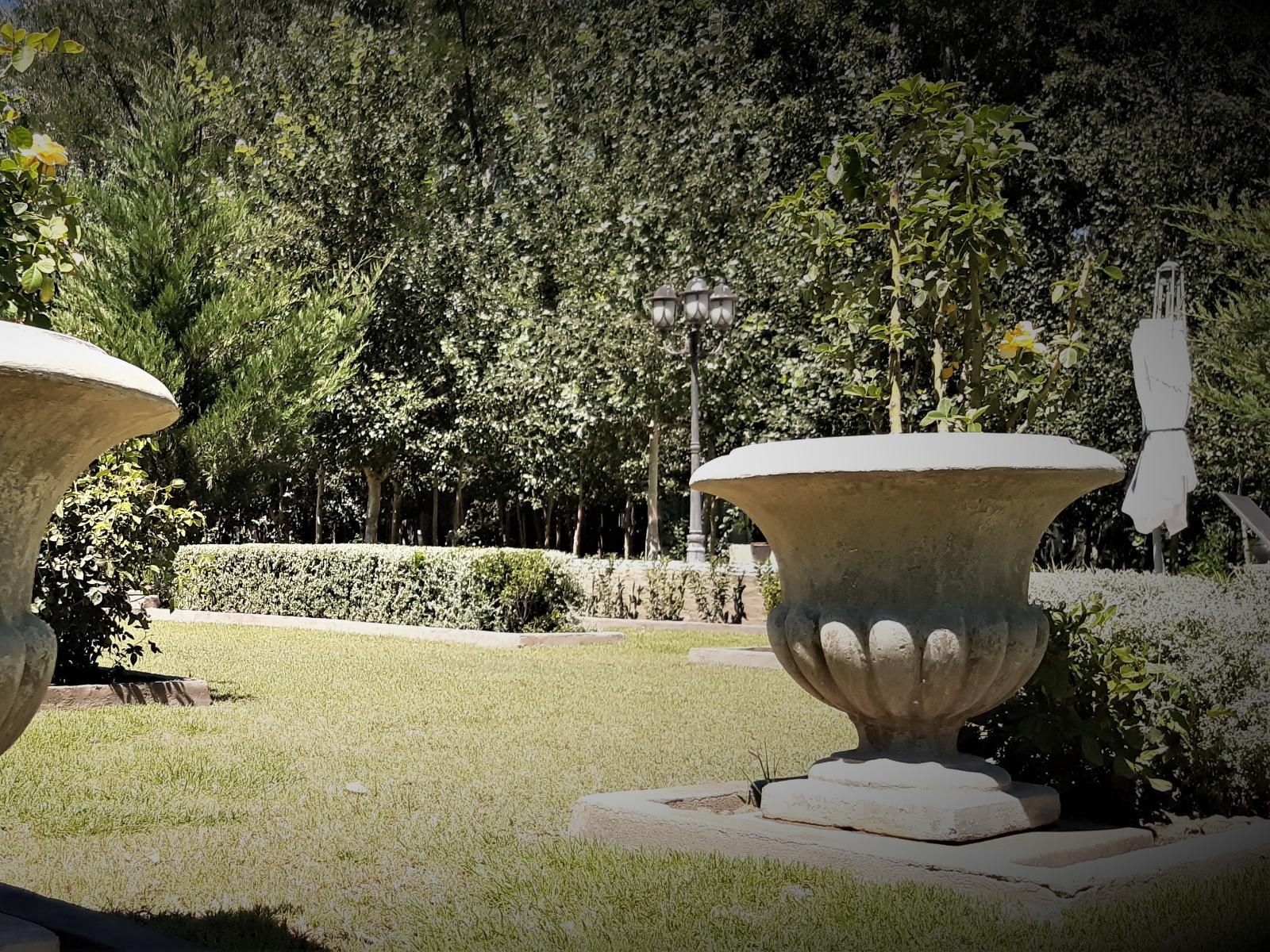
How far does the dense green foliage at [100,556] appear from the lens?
8.62 metres

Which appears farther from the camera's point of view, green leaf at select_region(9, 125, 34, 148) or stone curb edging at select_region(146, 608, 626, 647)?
stone curb edging at select_region(146, 608, 626, 647)

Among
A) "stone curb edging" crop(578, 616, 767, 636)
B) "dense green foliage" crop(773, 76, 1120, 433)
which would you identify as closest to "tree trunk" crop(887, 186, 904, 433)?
"dense green foliage" crop(773, 76, 1120, 433)

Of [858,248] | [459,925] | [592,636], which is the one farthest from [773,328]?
[459,925]

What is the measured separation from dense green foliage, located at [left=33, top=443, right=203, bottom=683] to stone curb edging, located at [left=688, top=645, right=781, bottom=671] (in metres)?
5.12

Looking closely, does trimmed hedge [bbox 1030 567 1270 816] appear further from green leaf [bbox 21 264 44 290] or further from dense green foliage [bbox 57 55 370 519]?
dense green foliage [bbox 57 55 370 519]

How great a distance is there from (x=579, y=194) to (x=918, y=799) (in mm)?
21964

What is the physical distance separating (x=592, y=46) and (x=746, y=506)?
2508 centimetres

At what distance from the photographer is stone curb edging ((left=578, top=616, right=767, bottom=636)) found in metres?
15.5

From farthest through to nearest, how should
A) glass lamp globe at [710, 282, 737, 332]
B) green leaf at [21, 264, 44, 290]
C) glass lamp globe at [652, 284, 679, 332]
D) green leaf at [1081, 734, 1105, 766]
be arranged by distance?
glass lamp globe at [652, 284, 679, 332]
glass lamp globe at [710, 282, 737, 332]
green leaf at [1081, 734, 1105, 766]
green leaf at [21, 264, 44, 290]

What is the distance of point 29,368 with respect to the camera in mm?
2697

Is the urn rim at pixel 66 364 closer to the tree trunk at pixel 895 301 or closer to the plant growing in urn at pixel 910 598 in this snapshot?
the plant growing in urn at pixel 910 598

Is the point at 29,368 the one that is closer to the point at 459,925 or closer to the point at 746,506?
the point at 459,925

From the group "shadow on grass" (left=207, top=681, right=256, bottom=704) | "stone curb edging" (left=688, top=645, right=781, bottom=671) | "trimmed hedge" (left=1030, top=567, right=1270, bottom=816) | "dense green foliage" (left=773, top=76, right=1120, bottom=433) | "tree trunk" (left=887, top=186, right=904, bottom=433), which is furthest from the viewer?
"stone curb edging" (left=688, top=645, right=781, bottom=671)

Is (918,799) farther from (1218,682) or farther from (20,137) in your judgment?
(20,137)
